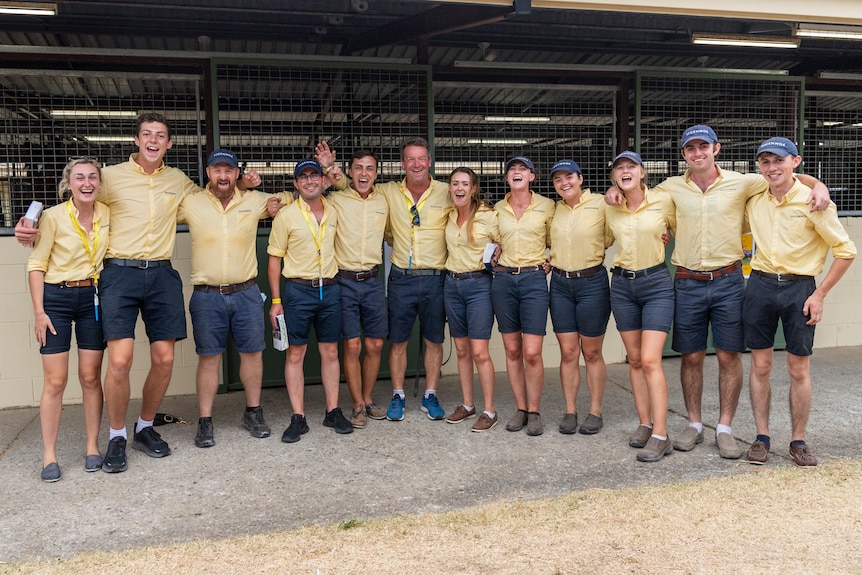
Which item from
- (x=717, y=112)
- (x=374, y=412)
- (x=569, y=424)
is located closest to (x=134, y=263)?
(x=374, y=412)

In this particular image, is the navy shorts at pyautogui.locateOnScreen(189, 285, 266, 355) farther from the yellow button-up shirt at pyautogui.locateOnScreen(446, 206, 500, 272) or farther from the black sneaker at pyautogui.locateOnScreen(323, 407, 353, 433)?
the yellow button-up shirt at pyautogui.locateOnScreen(446, 206, 500, 272)

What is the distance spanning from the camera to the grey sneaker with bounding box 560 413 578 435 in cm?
478

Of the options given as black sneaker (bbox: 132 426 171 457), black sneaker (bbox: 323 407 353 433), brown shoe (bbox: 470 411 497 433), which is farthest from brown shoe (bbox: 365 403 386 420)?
black sneaker (bbox: 132 426 171 457)

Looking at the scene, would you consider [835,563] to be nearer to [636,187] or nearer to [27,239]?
[636,187]

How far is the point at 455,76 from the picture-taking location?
6.68 meters

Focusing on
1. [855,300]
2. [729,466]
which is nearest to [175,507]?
[729,466]

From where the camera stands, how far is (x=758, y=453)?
4.20 meters

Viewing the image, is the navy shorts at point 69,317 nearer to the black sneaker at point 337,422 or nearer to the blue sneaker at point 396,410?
the black sneaker at point 337,422

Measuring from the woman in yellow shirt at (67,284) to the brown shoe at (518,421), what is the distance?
244 centimetres

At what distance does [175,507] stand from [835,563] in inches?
116

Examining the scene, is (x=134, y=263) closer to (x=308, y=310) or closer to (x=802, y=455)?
(x=308, y=310)

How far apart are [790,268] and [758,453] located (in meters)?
1.04

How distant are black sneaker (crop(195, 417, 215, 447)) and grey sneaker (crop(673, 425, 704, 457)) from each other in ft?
9.10

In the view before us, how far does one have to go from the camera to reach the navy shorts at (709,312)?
4.30 metres
